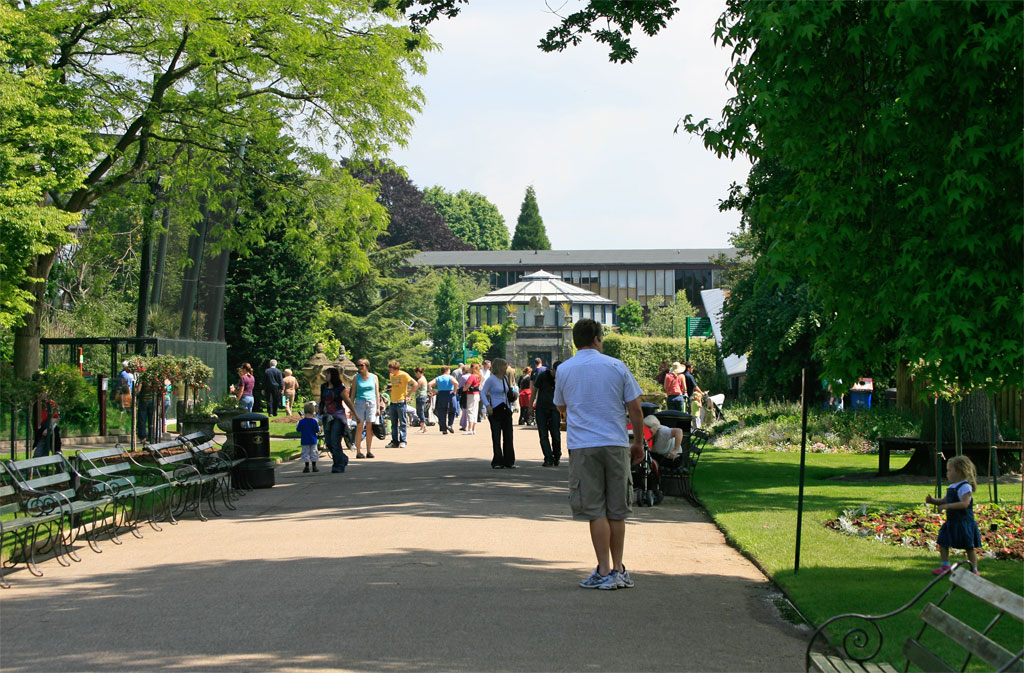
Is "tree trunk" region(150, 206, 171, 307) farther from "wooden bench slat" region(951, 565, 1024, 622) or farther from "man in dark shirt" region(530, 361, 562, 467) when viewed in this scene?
"wooden bench slat" region(951, 565, 1024, 622)

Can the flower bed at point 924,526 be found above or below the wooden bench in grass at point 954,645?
below

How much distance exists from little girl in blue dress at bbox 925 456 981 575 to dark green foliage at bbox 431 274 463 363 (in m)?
78.7

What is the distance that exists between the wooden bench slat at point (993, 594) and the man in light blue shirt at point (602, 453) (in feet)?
11.2

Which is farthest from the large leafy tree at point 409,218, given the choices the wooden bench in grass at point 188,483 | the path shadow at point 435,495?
the wooden bench in grass at point 188,483

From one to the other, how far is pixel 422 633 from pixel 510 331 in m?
73.6

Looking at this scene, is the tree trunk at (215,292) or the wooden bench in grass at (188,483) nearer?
the wooden bench in grass at (188,483)

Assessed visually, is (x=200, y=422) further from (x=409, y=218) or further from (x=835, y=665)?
(x=409, y=218)

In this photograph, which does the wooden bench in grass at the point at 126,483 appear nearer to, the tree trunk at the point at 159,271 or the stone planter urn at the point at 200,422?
the stone planter urn at the point at 200,422

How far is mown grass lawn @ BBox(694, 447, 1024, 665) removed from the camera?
7.34 metres

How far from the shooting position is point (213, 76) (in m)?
20.4

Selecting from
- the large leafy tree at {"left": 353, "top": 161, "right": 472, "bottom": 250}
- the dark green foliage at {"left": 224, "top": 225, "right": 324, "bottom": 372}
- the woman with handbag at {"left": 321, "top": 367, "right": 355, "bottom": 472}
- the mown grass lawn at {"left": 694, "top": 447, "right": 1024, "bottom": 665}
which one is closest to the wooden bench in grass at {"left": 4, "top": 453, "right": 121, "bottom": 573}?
the woman with handbag at {"left": 321, "top": 367, "right": 355, "bottom": 472}

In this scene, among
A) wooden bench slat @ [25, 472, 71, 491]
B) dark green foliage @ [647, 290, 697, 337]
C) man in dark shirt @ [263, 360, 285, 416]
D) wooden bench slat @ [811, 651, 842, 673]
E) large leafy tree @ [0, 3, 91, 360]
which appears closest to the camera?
wooden bench slat @ [811, 651, 842, 673]

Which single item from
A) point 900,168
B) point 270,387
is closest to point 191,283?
point 270,387

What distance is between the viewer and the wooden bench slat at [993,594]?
4055 millimetres
